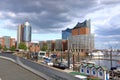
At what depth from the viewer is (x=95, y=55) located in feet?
544

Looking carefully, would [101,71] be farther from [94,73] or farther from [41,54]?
[41,54]

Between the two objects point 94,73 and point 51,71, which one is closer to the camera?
point 51,71

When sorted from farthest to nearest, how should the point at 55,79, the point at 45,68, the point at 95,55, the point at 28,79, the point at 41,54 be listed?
the point at 95,55 → the point at 41,54 → the point at 28,79 → the point at 45,68 → the point at 55,79

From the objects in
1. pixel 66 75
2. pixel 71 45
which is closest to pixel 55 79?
pixel 66 75

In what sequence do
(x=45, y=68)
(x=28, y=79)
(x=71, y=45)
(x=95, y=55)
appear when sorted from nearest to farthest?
(x=45, y=68)
(x=28, y=79)
(x=95, y=55)
(x=71, y=45)

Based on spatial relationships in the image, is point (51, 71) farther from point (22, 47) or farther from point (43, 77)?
point (22, 47)

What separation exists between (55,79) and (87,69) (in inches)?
1153

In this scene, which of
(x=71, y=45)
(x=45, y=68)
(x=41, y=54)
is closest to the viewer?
(x=45, y=68)

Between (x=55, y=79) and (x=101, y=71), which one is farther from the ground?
(x=55, y=79)

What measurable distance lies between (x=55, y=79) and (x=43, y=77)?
3.69 metres

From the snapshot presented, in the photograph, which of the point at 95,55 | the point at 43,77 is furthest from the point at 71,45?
the point at 43,77

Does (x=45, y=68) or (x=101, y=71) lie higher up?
(x=45, y=68)

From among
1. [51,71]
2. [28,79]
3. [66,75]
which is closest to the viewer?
[66,75]

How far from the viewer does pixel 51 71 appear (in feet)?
40.3
